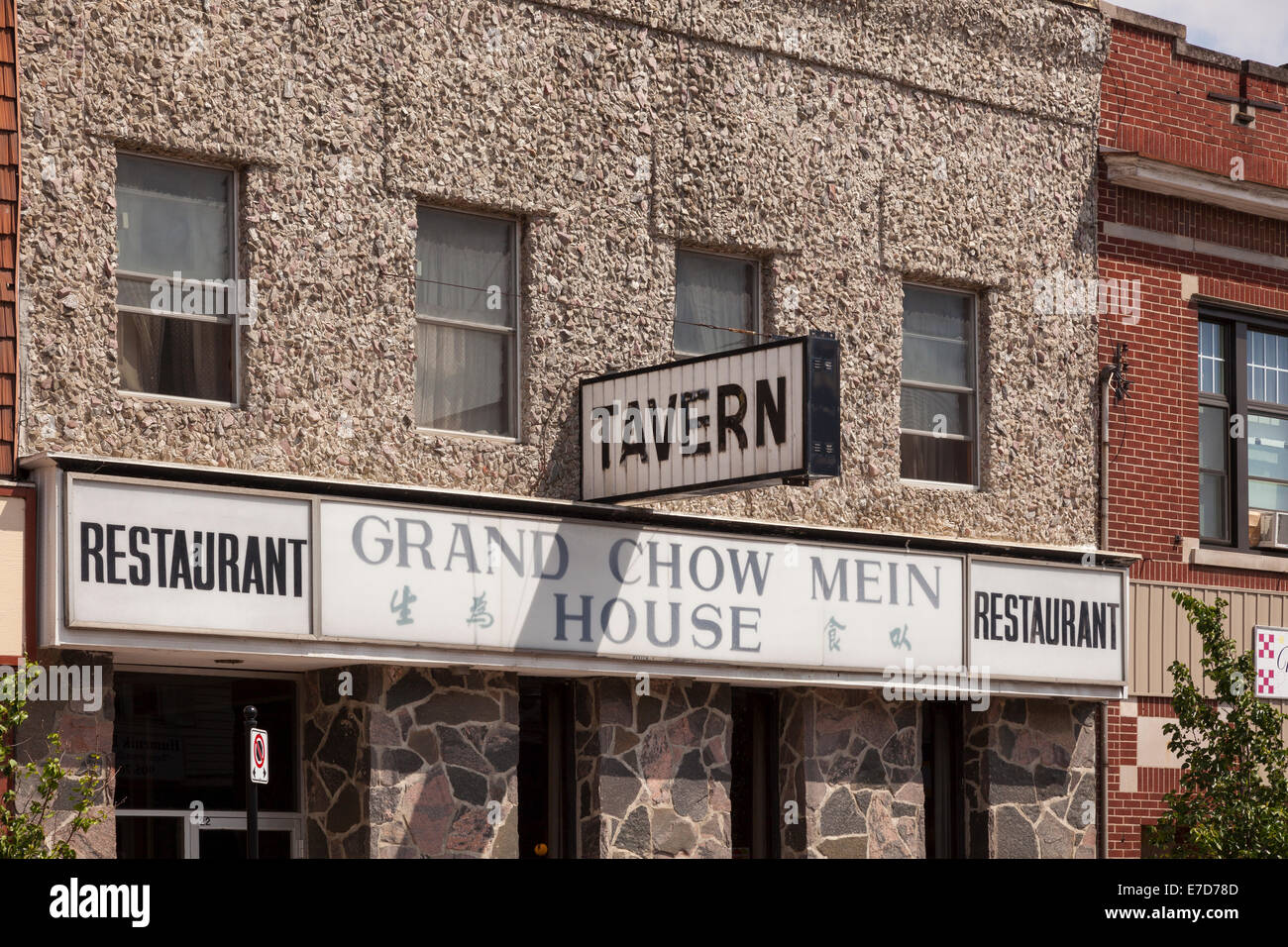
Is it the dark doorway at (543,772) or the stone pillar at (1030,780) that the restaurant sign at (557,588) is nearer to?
the stone pillar at (1030,780)

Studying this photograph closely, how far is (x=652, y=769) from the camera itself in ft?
51.1

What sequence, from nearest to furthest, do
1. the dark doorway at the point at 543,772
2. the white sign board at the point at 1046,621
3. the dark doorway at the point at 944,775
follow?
the dark doorway at the point at 543,772
the white sign board at the point at 1046,621
the dark doorway at the point at 944,775

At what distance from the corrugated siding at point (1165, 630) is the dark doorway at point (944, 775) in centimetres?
174

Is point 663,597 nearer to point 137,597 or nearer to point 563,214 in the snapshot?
point 563,214

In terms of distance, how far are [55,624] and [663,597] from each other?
4803 mm

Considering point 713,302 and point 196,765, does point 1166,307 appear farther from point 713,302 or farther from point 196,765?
point 196,765

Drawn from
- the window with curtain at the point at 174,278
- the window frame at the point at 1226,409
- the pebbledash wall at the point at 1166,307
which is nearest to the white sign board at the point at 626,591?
the window with curtain at the point at 174,278

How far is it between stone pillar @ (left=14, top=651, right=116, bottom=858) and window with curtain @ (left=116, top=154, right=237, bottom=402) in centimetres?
195

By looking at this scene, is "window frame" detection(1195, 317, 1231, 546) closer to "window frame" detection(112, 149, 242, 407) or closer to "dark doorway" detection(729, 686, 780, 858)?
"dark doorway" detection(729, 686, 780, 858)

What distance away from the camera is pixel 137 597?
12734 millimetres

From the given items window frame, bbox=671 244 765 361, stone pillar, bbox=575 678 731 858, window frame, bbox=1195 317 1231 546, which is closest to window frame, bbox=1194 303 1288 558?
window frame, bbox=1195 317 1231 546

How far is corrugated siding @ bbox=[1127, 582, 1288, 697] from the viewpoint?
18391mm

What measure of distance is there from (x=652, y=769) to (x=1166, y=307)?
23.1ft

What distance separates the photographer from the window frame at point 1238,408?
63.1 ft
